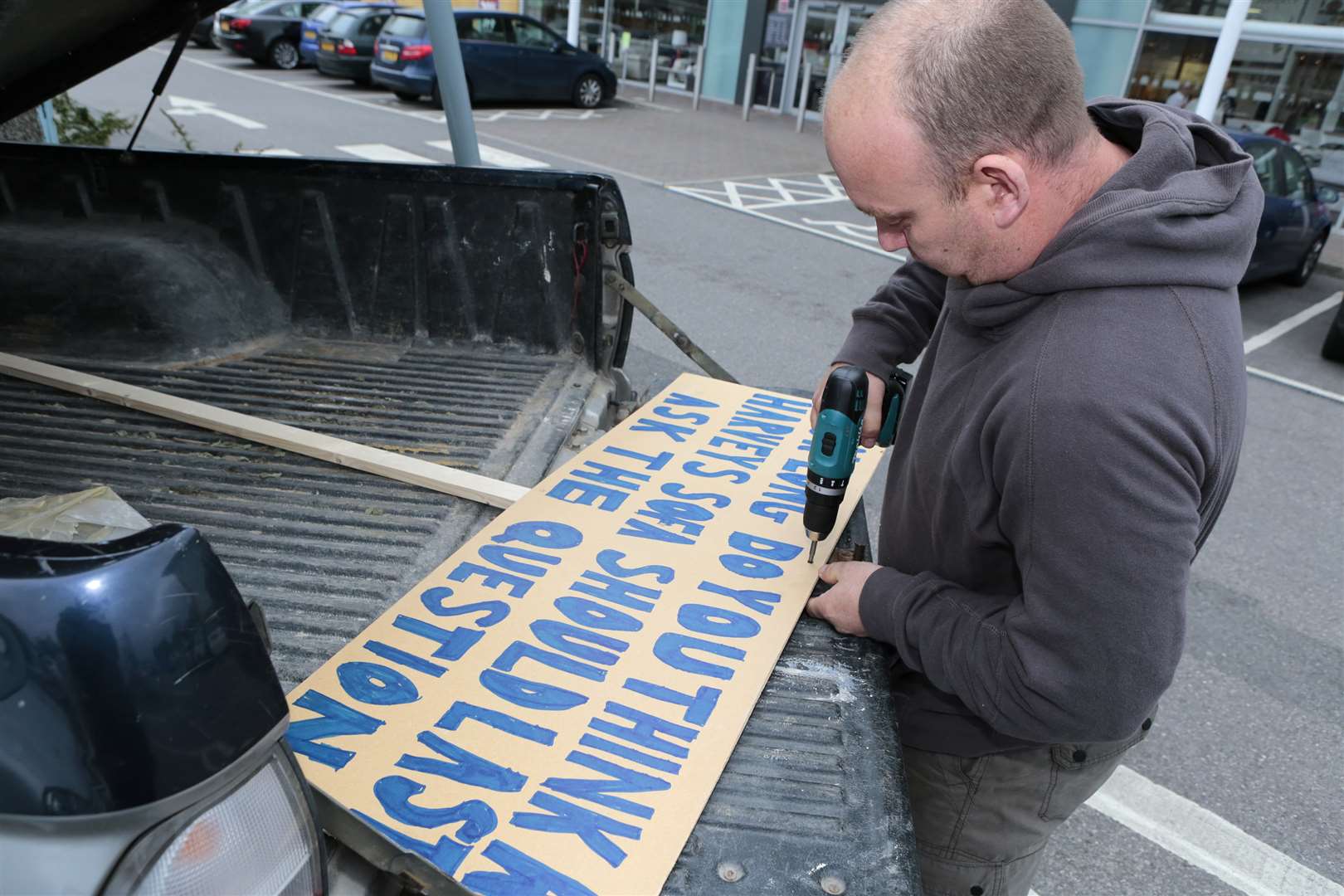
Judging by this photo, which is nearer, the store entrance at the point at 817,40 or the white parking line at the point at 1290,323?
the white parking line at the point at 1290,323

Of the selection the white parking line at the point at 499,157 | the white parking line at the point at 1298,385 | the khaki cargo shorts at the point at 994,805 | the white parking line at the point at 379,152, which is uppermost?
the khaki cargo shorts at the point at 994,805

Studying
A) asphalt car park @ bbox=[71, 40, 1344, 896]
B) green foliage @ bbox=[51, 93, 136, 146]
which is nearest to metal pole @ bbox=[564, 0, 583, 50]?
asphalt car park @ bbox=[71, 40, 1344, 896]

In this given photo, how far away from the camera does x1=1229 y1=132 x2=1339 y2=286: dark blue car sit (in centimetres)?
835

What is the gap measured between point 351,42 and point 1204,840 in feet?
54.9

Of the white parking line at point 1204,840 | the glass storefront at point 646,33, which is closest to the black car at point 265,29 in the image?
the glass storefront at point 646,33

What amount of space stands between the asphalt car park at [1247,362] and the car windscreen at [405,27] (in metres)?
1.12

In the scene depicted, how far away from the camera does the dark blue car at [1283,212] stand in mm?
8352

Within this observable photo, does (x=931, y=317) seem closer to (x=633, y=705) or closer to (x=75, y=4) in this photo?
(x=633, y=705)

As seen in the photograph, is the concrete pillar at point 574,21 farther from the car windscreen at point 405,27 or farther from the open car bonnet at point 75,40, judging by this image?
the open car bonnet at point 75,40

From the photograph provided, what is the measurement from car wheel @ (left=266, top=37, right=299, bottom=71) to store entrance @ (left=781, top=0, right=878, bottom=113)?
963cm

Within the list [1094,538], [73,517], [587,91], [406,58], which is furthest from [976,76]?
[587,91]

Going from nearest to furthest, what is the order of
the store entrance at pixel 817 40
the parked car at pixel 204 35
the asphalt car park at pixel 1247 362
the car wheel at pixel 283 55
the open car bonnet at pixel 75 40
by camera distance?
the open car bonnet at pixel 75 40 → the asphalt car park at pixel 1247 362 → the store entrance at pixel 817 40 → the car wheel at pixel 283 55 → the parked car at pixel 204 35

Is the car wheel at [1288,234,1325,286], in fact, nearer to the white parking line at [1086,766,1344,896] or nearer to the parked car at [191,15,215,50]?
the white parking line at [1086,766,1344,896]

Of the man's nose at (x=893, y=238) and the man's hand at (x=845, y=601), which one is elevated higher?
the man's nose at (x=893, y=238)
